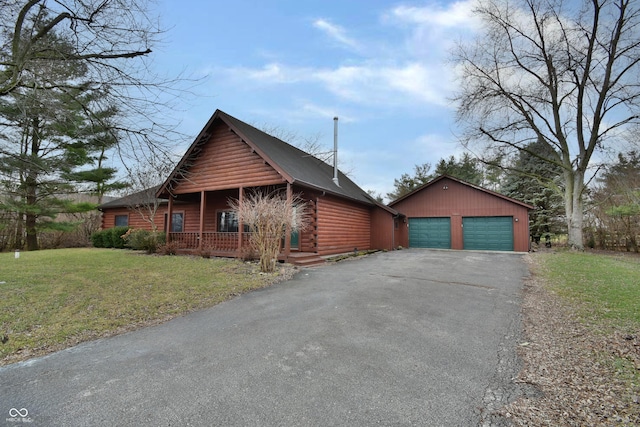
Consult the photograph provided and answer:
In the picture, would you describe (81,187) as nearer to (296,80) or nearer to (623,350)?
(296,80)

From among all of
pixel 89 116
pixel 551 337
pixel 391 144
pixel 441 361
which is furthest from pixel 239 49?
pixel 391 144

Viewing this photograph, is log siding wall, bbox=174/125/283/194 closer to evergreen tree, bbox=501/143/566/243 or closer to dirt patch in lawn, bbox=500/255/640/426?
dirt patch in lawn, bbox=500/255/640/426

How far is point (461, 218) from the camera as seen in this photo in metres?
17.8

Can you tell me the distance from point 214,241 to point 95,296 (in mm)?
6940

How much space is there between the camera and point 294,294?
20.5ft

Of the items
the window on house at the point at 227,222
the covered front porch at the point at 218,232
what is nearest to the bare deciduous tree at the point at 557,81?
the covered front porch at the point at 218,232

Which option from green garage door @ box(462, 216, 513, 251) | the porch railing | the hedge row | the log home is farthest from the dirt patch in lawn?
the hedge row

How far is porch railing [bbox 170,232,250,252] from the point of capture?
12.1 m

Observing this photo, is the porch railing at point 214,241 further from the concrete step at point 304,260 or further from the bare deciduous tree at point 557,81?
the bare deciduous tree at point 557,81

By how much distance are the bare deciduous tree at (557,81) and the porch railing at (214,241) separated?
50.0 ft

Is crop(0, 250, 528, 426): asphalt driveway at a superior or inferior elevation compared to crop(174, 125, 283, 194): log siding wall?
inferior

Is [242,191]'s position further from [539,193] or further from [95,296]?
[539,193]

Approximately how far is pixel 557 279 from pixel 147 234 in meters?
15.7

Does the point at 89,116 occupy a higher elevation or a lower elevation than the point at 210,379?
higher
